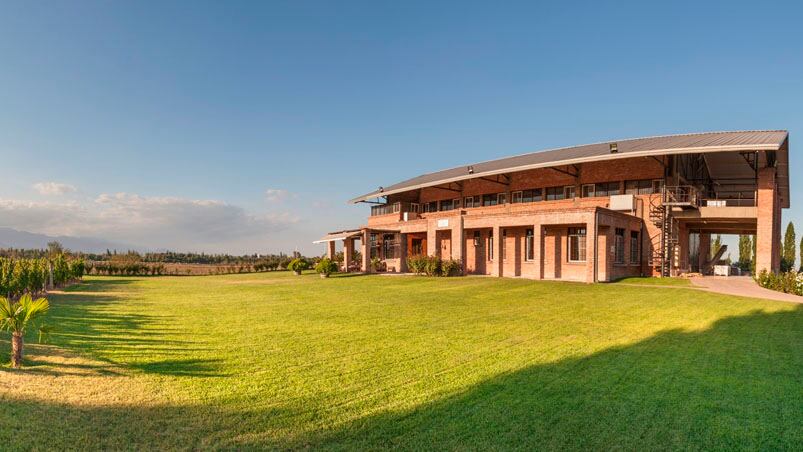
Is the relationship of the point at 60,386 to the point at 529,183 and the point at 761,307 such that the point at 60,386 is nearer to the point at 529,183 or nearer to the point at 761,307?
the point at 761,307

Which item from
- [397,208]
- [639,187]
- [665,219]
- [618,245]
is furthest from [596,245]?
[397,208]

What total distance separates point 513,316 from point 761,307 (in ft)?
25.4

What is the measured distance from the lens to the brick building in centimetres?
2095

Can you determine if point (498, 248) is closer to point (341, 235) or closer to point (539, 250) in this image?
point (539, 250)

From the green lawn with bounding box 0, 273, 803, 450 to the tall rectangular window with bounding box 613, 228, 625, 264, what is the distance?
1046 cm

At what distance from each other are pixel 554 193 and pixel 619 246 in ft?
20.1

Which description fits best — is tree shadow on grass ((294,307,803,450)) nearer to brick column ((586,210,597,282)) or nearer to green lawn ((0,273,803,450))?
green lawn ((0,273,803,450))

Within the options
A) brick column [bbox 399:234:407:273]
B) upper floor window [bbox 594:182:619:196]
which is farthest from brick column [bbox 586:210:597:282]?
brick column [bbox 399:234:407:273]

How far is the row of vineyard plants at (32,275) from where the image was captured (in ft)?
48.9

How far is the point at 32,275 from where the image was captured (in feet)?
56.3

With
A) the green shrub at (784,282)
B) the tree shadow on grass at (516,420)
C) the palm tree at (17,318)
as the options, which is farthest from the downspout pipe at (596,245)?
the palm tree at (17,318)

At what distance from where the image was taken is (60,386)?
5.60 meters

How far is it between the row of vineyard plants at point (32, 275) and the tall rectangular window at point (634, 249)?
27.1 meters

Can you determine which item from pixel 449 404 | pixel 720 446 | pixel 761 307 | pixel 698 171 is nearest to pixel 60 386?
pixel 449 404
